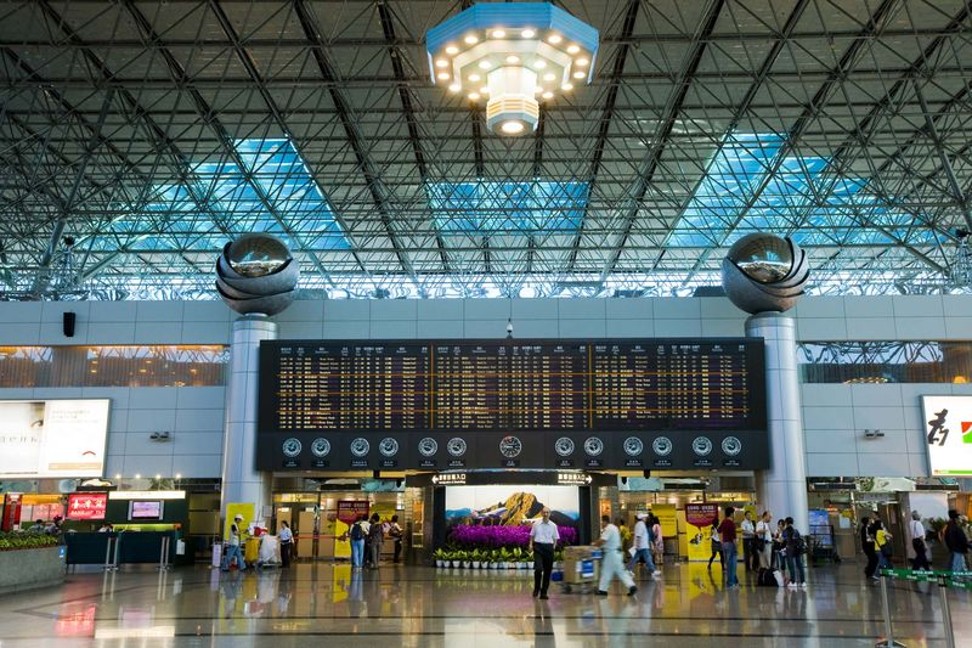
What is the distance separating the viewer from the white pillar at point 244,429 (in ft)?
72.0

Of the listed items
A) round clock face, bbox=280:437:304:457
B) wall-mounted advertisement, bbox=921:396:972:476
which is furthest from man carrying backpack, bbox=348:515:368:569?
wall-mounted advertisement, bbox=921:396:972:476

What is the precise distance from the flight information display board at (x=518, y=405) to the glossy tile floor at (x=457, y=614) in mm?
3937

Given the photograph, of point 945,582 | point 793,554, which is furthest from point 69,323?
point 945,582

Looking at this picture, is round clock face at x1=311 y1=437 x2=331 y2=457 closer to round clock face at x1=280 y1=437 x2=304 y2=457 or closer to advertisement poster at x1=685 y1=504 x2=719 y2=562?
round clock face at x1=280 y1=437 x2=304 y2=457

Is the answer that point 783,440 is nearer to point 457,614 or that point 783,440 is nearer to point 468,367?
point 468,367

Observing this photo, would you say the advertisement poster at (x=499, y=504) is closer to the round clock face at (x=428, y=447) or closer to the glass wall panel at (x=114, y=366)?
the round clock face at (x=428, y=447)

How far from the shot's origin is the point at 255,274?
22.9m

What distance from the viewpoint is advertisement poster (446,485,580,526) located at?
23234mm

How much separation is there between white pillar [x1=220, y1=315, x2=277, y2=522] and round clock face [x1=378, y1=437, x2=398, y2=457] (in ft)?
10.3

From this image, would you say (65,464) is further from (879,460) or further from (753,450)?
(879,460)

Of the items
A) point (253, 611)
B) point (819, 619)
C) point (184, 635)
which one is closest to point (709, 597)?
point (819, 619)

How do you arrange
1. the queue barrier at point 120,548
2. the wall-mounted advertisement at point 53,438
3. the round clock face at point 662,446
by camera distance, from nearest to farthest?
the round clock face at point 662,446
the queue barrier at point 120,548
the wall-mounted advertisement at point 53,438

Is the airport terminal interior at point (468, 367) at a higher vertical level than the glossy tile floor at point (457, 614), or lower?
higher

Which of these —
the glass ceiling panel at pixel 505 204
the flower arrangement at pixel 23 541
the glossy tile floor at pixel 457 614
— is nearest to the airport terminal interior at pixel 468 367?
the flower arrangement at pixel 23 541
